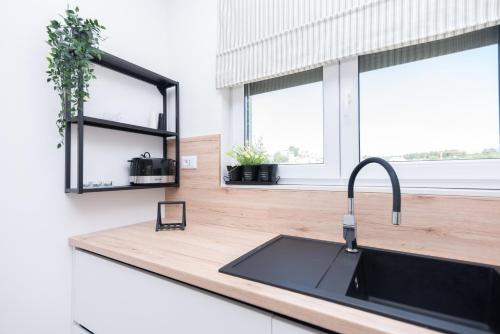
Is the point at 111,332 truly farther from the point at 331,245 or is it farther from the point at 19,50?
the point at 19,50

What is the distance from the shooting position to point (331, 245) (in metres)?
1.05

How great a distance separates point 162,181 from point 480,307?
1.53 meters

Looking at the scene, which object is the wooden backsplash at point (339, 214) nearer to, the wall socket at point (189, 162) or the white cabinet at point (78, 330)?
the wall socket at point (189, 162)

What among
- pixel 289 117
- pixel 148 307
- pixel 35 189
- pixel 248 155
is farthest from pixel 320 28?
pixel 35 189

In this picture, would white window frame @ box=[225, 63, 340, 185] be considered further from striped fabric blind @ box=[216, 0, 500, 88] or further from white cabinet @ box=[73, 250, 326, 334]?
white cabinet @ box=[73, 250, 326, 334]

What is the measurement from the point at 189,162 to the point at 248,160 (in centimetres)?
44

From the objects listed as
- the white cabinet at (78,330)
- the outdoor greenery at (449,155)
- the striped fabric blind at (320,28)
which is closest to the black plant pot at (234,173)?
the striped fabric blind at (320,28)

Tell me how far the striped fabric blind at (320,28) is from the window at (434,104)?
17 cm

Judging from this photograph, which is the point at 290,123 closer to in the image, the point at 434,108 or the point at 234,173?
the point at 234,173

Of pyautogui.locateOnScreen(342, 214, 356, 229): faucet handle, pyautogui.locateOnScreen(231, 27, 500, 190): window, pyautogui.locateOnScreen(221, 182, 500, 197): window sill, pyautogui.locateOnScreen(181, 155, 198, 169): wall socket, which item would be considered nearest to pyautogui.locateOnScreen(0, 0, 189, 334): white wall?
pyautogui.locateOnScreen(181, 155, 198, 169): wall socket

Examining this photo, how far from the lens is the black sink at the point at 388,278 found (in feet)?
2.40

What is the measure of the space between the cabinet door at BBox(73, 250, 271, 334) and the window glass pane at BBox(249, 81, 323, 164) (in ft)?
3.05

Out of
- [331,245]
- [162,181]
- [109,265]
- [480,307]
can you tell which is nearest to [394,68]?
[331,245]

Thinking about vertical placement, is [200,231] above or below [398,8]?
below
